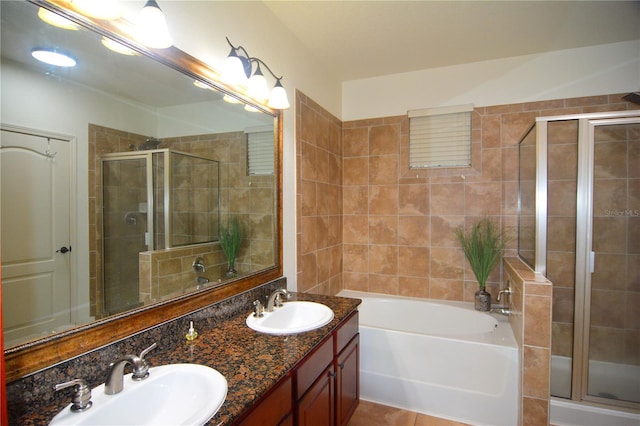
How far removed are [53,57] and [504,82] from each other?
3.04 metres

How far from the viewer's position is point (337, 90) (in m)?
3.20

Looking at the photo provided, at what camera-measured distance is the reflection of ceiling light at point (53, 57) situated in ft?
3.08

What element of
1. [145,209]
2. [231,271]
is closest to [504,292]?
[231,271]

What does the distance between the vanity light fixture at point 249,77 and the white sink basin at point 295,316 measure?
1185 millimetres

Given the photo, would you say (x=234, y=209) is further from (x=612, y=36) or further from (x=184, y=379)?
(x=612, y=36)

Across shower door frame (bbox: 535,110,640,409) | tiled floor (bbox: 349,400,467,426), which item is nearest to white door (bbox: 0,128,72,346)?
tiled floor (bbox: 349,400,467,426)

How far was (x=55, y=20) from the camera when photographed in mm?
974

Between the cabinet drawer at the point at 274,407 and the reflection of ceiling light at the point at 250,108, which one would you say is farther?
the reflection of ceiling light at the point at 250,108

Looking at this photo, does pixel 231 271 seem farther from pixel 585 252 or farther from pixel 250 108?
pixel 585 252

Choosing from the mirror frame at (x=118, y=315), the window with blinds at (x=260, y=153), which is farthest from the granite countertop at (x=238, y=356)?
the window with blinds at (x=260, y=153)

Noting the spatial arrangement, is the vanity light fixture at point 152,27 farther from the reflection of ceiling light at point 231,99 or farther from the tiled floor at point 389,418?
the tiled floor at point 389,418

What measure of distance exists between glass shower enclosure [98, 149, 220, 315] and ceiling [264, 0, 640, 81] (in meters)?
1.25

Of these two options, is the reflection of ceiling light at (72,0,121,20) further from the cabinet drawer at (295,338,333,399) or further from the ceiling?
the cabinet drawer at (295,338,333,399)

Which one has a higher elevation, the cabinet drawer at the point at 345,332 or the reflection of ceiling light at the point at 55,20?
the reflection of ceiling light at the point at 55,20
